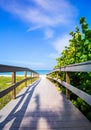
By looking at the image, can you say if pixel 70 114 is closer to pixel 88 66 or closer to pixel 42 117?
pixel 42 117

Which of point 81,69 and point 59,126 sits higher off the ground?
point 81,69

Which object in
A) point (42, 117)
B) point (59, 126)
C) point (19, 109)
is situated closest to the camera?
point (59, 126)

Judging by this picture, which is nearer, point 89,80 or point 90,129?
point 90,129

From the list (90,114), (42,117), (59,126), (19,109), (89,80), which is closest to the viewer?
(59,126)

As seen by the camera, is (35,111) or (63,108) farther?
(63,108)

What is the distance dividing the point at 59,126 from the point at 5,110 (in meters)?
1.65

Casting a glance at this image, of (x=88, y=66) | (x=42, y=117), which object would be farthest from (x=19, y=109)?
(x=88, y=66)

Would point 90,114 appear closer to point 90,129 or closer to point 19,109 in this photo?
point 90,129

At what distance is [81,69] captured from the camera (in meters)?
4.12

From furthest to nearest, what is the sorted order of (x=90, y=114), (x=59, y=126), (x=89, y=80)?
(x=89, y=80), (x=90, y=114), (x=59, y=126)

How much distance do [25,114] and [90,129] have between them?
153cm

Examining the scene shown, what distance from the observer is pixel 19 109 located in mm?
5477

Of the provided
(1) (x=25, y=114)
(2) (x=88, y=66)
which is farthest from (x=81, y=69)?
(1) (x=25, y=114)

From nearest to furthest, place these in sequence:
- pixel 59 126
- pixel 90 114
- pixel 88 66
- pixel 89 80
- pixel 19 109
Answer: pixel 88 66
pixel 59 126
pixel 90 114
pixel 89 80
pixel 19 109
